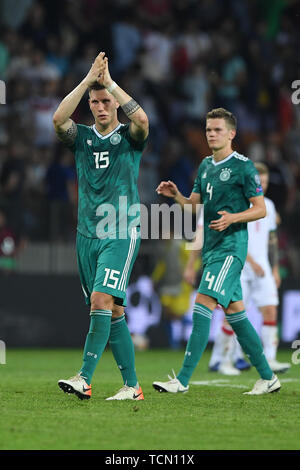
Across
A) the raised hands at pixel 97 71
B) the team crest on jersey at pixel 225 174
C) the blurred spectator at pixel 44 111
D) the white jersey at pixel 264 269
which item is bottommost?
the white jersey at pixel 264 269

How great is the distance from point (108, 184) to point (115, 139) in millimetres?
366

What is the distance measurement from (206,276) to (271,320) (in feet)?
12.1

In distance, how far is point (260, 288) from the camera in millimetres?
11203

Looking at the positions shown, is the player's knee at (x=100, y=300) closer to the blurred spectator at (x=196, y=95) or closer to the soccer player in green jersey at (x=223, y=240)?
the soccer player in green jersey at (x=223, y=240)

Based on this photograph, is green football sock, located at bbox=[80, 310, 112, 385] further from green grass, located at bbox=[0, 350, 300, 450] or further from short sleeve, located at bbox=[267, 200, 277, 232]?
short sleeve, located at bbox=[267, 200, 277, 232]

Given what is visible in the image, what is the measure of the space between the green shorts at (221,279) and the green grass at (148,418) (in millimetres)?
823

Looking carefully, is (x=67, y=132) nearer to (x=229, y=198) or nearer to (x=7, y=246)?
(x=229, y=198)

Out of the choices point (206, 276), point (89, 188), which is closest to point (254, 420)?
point (206, 276)

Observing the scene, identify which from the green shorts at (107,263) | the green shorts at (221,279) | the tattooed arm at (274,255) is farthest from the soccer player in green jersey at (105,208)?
the tattooed arm at (274,255)

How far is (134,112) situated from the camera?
23.9ft

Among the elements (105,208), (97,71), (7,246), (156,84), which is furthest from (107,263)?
(156,84)

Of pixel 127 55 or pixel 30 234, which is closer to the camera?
pixel 30 234

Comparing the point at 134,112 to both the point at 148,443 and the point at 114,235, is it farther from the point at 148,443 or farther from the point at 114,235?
the point at 148,443

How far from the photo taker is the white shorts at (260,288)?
11172 millimetres
